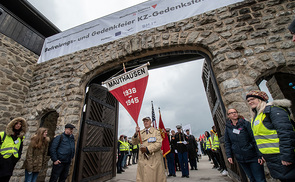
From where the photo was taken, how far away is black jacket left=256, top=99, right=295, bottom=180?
147 centimetres

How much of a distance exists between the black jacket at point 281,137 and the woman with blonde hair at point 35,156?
4.53 metres

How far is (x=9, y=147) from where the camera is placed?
9.35 ft

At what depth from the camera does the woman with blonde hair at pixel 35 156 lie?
3410 millimetres

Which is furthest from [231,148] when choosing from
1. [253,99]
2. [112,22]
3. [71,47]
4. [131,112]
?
[71,47]

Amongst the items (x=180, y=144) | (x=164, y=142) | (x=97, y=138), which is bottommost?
(x=180, y=144)

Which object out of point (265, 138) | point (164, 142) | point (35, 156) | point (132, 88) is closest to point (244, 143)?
point (265, 138)

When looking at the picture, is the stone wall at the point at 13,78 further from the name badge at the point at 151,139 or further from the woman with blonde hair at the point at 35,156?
the name badge at the point at 151,139

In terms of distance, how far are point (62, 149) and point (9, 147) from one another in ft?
3.18

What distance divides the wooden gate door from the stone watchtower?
30mm

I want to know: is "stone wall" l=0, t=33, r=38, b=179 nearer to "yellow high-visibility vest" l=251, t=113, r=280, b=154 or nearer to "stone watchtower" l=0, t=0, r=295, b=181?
"stone watchtower" l=0, t=0, r=295, b=181

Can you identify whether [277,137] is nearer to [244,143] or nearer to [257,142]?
[257,142]

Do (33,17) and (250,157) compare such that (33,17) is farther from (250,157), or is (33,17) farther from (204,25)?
(250,157)

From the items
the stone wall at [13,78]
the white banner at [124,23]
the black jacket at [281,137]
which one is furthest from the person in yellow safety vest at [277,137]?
the stone wall at [13,78]

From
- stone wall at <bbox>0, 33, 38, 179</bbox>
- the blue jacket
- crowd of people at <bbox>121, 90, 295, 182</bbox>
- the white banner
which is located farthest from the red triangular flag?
stone wall at <bbox>0, 33, 38, 179</bbox>
